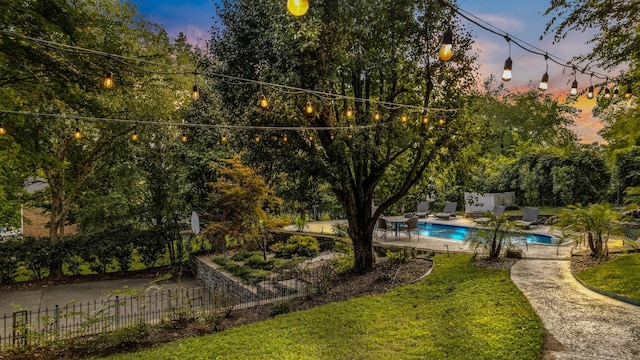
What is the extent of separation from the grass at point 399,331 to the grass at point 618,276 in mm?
1554

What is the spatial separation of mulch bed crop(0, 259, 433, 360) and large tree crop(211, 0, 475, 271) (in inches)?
29.7

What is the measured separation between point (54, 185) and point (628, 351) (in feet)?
49.5

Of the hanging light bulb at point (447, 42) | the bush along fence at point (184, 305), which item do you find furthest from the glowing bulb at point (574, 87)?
the bush along fence at point (184, 305)

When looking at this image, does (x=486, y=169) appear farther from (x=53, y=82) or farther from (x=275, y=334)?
(x=53, y=82)

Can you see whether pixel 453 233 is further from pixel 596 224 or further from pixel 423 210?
pixel 596 224

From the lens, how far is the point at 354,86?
8352 mm

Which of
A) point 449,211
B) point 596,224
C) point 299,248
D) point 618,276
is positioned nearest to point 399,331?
point 618,276

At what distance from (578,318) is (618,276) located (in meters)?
2.34

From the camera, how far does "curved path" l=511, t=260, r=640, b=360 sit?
4066 millimetres

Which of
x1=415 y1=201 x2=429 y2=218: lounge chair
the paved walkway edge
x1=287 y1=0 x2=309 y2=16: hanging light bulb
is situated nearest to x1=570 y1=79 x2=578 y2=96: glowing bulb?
the paved walkway edge

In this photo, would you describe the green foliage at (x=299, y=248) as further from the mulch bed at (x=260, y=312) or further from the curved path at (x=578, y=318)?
the curved path at (x=578, y=318)

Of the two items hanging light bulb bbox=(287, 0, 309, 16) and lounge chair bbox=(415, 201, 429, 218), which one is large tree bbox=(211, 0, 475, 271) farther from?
lounge chair bbox=(415, 201, 429, 218)

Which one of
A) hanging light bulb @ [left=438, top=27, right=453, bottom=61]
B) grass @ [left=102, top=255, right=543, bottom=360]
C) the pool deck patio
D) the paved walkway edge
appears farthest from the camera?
the pool deck patio

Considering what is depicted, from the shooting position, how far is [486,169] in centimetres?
2102
